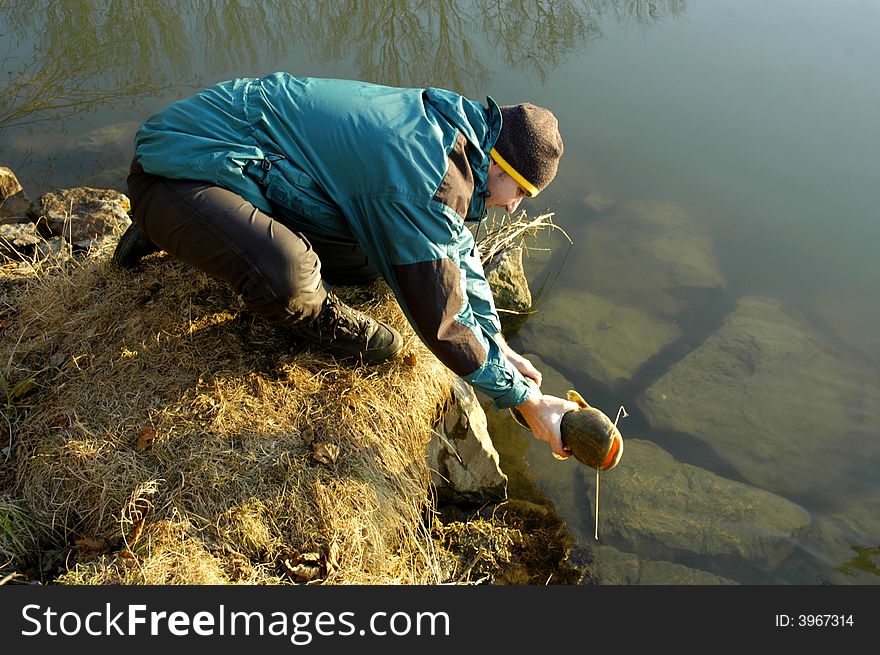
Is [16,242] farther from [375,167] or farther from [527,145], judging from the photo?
[527,145]

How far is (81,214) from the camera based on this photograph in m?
4.35

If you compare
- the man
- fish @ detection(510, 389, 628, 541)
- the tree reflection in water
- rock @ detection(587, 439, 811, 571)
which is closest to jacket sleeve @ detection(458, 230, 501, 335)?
the man

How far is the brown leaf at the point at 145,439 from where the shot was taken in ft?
8.89

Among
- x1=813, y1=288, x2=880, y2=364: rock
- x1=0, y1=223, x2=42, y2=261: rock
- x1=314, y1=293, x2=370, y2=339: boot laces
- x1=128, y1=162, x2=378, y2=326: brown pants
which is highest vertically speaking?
x1=128, y1=162, x2=378, y2=326: brown pants

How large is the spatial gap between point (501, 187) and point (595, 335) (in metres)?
2.19

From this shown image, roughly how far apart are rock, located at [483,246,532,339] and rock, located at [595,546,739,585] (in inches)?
65.1

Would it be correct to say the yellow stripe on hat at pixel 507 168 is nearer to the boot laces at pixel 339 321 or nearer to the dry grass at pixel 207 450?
the boot laces at pixel 339 321

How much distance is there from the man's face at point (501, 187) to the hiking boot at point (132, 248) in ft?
5.46

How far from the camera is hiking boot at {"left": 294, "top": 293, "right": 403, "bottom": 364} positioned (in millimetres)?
2916

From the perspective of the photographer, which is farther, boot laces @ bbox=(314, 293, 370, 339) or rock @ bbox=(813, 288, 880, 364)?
rock @ bbox=(813, 288, 880, 364)

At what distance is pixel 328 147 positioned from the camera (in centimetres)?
250

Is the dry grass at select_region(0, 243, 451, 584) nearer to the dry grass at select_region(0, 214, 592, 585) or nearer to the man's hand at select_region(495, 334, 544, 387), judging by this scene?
the dry grass at select_region(0, 214, 592, 585)

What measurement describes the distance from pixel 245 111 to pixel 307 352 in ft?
3.43

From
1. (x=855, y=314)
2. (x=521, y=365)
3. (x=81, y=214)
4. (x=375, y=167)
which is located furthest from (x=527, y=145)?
(x=855, y=314)
